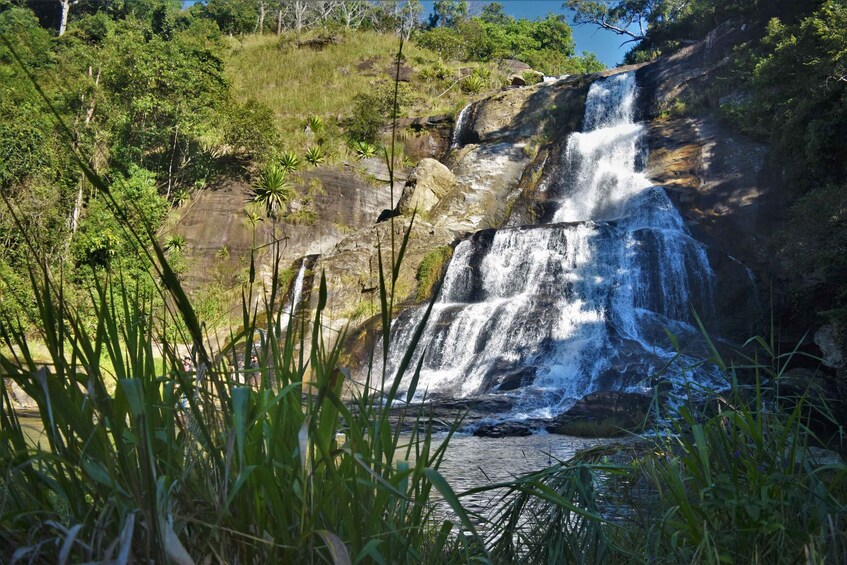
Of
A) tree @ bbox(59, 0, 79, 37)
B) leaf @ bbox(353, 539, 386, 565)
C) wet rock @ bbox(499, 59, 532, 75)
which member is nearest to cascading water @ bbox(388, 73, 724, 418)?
leaf @ bbox(353, 539, 386, 565)

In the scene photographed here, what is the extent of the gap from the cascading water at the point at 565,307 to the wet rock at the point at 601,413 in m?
0.80

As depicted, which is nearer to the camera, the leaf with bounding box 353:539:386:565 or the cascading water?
the leaf with bounding box 353:539:386:565

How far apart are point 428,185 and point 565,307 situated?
8.77 m

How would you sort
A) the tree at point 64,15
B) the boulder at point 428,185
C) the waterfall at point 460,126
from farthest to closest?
1. the tree at point 64,15
2. the waterfall at point 460,126
3. the boulder at point 428,185

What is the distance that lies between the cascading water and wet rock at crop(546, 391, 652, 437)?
2.62 feet

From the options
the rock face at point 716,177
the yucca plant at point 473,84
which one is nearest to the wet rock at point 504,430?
the rock face at point 716,177

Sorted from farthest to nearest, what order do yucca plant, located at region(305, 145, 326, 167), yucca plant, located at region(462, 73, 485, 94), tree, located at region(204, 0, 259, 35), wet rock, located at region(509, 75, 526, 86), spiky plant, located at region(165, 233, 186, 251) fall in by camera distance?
tree, located at region(204, 0, 259, 35) → wet rock, located at region(509, 75, 526, 86) → yucca plant, located at region(462, 73, 485, 94) → yucca plant, located at region(305, 145, 326, 167) → spiky plant, located at region(165, 233, 186, 251)

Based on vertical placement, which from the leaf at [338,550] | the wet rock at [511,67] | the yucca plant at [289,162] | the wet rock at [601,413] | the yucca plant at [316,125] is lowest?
the wet rock at [601,413]

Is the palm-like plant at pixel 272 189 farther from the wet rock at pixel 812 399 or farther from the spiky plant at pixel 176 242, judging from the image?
the wet rock at pixel 812 399

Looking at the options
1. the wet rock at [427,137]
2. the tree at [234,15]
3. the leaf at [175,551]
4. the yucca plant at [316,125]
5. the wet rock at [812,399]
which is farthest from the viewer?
the tree at [234,15]

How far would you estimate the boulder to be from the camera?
22.6m

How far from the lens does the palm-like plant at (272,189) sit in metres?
23.7

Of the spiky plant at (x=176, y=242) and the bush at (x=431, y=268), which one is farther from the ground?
the spiky plant at (x=176, y=242)

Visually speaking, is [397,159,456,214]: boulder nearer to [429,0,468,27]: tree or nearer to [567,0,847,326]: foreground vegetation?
[567,0,847,326]: foreground vegetation
